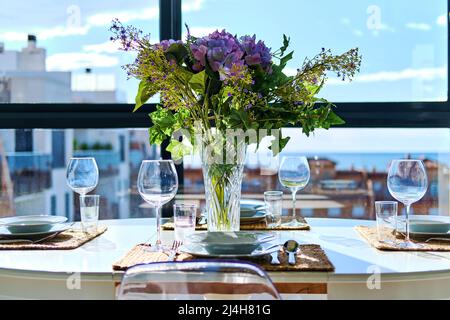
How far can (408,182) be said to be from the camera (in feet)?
4.23

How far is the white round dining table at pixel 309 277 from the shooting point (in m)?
1.01

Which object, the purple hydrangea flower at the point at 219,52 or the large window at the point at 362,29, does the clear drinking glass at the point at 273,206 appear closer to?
the purple hydrangea flower at the point at 219,52

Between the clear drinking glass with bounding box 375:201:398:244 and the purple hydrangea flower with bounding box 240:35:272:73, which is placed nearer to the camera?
the purple hydrangea flower with bounding box 240:35:272:73

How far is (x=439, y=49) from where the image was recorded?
2.47 m

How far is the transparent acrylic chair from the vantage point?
0.72 metres

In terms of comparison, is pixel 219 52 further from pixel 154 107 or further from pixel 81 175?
pixel 154 107

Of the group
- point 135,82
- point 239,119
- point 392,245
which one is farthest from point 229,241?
point 135,82

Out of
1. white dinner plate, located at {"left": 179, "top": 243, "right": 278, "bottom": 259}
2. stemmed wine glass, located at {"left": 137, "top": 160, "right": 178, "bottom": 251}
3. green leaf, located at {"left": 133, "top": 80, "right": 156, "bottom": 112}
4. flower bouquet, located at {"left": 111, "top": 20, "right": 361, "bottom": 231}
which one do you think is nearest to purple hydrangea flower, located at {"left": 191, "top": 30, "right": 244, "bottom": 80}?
flower bouquet, located at {"left": 111, "top": 20, "right": 361, "bottom": 231}

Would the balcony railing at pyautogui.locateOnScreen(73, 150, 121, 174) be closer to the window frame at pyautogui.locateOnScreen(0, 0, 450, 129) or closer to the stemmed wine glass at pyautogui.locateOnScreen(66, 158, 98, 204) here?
the window frame at pyautogui.locateOnScreen(0, 0, 450, 129)

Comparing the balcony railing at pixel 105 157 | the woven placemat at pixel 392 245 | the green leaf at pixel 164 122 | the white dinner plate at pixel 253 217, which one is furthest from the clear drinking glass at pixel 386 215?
the balcony railing at pixel 105 157

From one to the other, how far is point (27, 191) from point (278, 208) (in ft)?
5.04

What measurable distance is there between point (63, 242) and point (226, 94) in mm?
572

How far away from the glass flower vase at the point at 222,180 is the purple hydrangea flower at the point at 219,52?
0.67ft

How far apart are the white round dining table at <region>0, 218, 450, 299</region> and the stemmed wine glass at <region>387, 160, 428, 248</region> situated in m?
0.16
